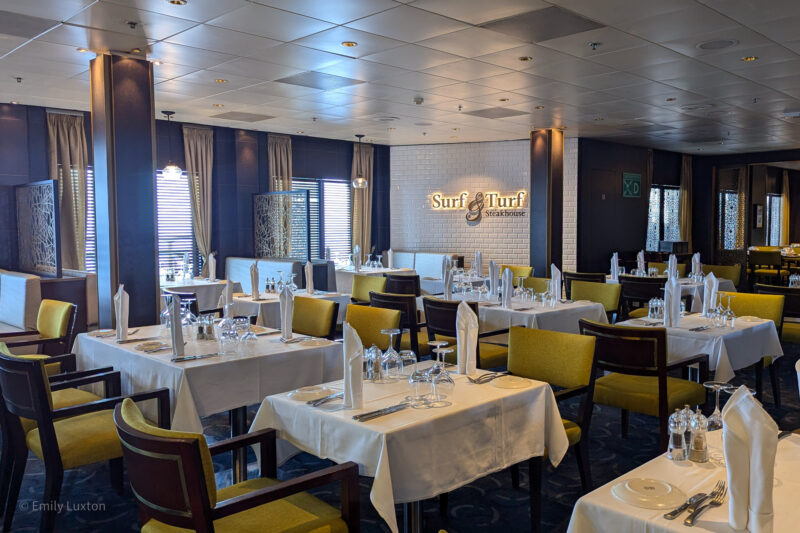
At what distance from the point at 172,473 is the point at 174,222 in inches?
383

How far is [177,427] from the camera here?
149 inches

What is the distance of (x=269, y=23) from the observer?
5.39 metres

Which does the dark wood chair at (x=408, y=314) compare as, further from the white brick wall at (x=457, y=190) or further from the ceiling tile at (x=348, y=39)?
the white brick wall at (x=457, y=190)

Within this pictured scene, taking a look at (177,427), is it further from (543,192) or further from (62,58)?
(543,192)

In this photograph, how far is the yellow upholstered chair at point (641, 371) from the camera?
4.05 meters

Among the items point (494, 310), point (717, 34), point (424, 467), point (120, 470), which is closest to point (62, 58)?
point (120, 470)

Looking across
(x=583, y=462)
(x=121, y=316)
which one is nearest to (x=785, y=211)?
(x=583, y=462)

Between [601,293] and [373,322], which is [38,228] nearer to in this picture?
[373,322]

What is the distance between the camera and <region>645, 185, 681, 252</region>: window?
1609 cm

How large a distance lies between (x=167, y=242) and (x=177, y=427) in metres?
8.02

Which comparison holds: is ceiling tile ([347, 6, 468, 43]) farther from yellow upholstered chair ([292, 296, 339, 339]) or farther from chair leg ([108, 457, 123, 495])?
chair leg ([108, 457, 123, 495])

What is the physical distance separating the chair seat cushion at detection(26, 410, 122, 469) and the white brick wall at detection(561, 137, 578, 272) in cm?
1087

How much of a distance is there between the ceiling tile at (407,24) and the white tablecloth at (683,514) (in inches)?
156

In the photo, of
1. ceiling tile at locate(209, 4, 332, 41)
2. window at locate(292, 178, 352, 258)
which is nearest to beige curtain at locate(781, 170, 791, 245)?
window at locate(292, 178, 352, 258)
